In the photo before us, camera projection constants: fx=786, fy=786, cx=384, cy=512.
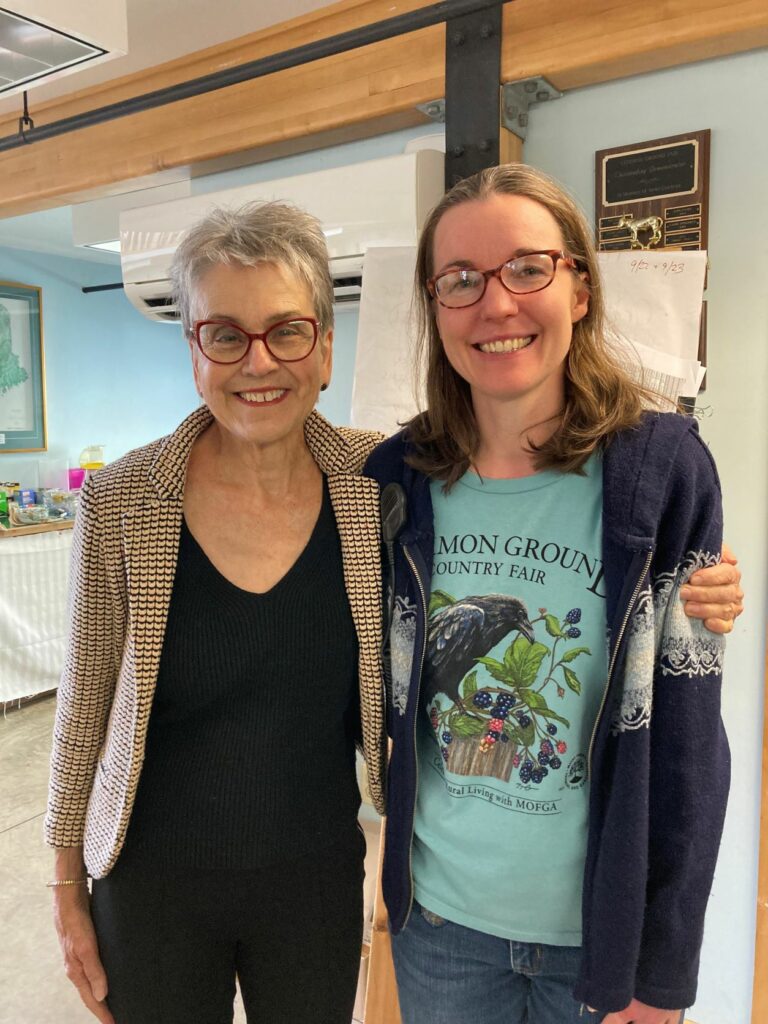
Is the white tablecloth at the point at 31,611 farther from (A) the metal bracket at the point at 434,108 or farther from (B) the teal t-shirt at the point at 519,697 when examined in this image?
(B) the teal t-shirt at the point at 519,697

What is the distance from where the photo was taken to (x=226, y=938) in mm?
1129

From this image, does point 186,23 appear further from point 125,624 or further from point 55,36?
point 125,624

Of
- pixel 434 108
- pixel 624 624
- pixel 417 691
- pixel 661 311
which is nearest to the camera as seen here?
pixel 624 624

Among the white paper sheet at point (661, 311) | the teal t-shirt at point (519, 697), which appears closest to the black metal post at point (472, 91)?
the white paper sheet at point (661, 311)

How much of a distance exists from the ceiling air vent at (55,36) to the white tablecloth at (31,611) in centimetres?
289

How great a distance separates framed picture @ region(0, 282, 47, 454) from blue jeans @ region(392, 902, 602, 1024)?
5.09m

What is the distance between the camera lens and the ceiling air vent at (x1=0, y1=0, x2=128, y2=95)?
1539 millimetres

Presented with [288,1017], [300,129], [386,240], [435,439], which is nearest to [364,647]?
[435,439]

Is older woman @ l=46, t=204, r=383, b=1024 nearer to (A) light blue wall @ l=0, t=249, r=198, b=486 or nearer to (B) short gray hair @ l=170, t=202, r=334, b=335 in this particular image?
(B) short gray hair @ l=170, t=202, r=334, b=335

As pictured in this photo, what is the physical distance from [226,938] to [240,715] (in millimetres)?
335

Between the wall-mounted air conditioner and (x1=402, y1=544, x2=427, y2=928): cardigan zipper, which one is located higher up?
the wall-mounted air conditioner

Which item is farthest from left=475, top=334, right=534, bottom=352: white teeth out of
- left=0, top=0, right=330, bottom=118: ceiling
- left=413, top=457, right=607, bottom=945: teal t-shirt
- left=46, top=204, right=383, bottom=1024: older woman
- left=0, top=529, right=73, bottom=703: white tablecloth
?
left=0, top=529, right=73, bottom=703: white tablecloth

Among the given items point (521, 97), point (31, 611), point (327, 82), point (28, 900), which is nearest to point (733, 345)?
point (521, 97)

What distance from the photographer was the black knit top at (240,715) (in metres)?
1.08
